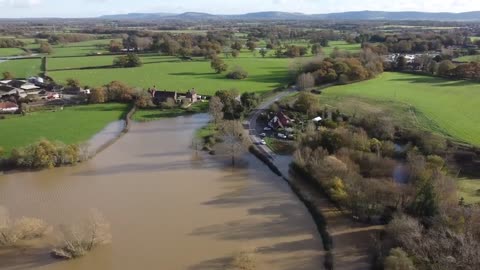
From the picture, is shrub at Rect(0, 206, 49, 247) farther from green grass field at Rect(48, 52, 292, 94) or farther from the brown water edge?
green grass field at Rect(48, 52, 292, 94)

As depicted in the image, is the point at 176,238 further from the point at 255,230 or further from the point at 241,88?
the point at 241,88

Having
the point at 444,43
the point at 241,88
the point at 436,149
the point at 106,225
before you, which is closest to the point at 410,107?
the point at 436,149

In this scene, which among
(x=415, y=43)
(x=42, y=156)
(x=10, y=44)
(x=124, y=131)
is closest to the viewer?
(x=42, y=156)

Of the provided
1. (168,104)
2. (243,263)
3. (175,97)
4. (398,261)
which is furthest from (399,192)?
(175,97)

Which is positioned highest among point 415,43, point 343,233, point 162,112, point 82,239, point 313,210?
point 415,43

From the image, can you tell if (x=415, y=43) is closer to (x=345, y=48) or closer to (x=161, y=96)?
(x=345, y=48)

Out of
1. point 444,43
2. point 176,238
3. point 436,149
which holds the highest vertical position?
point 444,43
